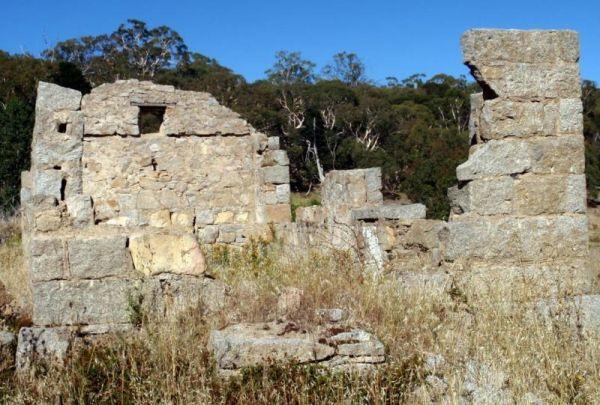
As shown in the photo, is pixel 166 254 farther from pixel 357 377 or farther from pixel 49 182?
pixel 49 182

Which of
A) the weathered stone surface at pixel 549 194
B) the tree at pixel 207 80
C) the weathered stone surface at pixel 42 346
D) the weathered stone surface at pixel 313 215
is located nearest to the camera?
the weathered stone surface at pixel 42 346

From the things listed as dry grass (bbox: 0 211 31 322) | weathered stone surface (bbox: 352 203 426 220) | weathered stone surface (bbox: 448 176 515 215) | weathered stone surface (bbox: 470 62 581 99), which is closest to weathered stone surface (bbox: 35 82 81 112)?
dry grass (bbox: 0 211 31 322)

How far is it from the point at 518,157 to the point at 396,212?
176 cm

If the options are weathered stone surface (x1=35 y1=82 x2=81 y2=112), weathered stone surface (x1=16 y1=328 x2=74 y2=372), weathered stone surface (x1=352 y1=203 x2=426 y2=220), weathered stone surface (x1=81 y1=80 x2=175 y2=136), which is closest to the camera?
weathered stone surface (x1=16 y1=328 x2=74 y2=372)

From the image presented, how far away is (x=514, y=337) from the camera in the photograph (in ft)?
14.1

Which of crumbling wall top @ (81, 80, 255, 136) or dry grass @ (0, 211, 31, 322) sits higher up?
crumbling wall top @ (81, 80, 255, 136)

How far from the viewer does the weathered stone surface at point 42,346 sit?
4.12 metres

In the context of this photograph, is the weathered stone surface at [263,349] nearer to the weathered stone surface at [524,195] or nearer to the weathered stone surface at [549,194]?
the weathered stone surface at [524,195]

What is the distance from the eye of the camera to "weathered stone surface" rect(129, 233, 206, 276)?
4.65 m

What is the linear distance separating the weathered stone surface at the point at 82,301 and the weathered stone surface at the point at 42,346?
188 millimetres

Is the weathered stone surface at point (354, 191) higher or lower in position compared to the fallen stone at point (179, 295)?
higher

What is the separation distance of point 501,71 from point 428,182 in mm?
9597

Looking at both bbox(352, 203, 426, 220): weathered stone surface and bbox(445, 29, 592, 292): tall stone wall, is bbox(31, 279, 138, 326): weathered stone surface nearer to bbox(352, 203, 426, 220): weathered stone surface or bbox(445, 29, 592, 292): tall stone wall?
bbox(445, 29, 592, 292): tall stone wall

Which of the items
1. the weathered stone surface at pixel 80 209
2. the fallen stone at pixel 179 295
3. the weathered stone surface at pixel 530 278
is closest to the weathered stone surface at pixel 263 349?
the fallen stone at pixel 179 295
